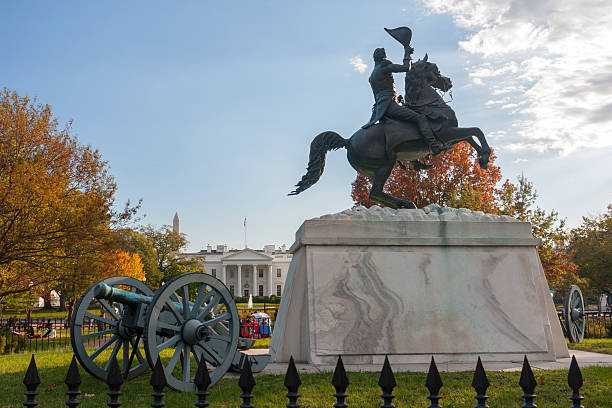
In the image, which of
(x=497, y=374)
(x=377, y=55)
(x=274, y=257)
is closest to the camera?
(x=497, y=374)

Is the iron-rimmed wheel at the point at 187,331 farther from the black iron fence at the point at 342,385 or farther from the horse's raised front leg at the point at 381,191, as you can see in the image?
the horse's raised front leg at the point at 381,191

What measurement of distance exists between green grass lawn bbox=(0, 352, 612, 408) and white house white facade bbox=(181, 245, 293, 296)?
103 meters

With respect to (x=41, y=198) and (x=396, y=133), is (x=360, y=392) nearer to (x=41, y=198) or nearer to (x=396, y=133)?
(x=396, y=133)

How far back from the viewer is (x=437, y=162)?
1073 inches

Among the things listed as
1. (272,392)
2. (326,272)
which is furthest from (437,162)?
(272,392)

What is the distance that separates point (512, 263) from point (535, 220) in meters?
19.5

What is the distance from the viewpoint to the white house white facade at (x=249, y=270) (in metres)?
109

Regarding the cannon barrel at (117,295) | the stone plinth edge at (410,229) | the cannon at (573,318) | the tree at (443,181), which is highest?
the tree at (443,181)

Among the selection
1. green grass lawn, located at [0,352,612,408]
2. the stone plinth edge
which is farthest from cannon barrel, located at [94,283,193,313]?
the stone plinth edge

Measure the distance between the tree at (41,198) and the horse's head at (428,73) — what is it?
1079 cm

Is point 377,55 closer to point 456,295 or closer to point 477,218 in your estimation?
point 477,218

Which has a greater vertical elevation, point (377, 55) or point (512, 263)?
point (377, 55)

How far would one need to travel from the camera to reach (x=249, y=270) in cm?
11175

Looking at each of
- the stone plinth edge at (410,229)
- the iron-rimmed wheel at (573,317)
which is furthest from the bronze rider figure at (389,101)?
the iron-rimmed wheel at (573,317)
